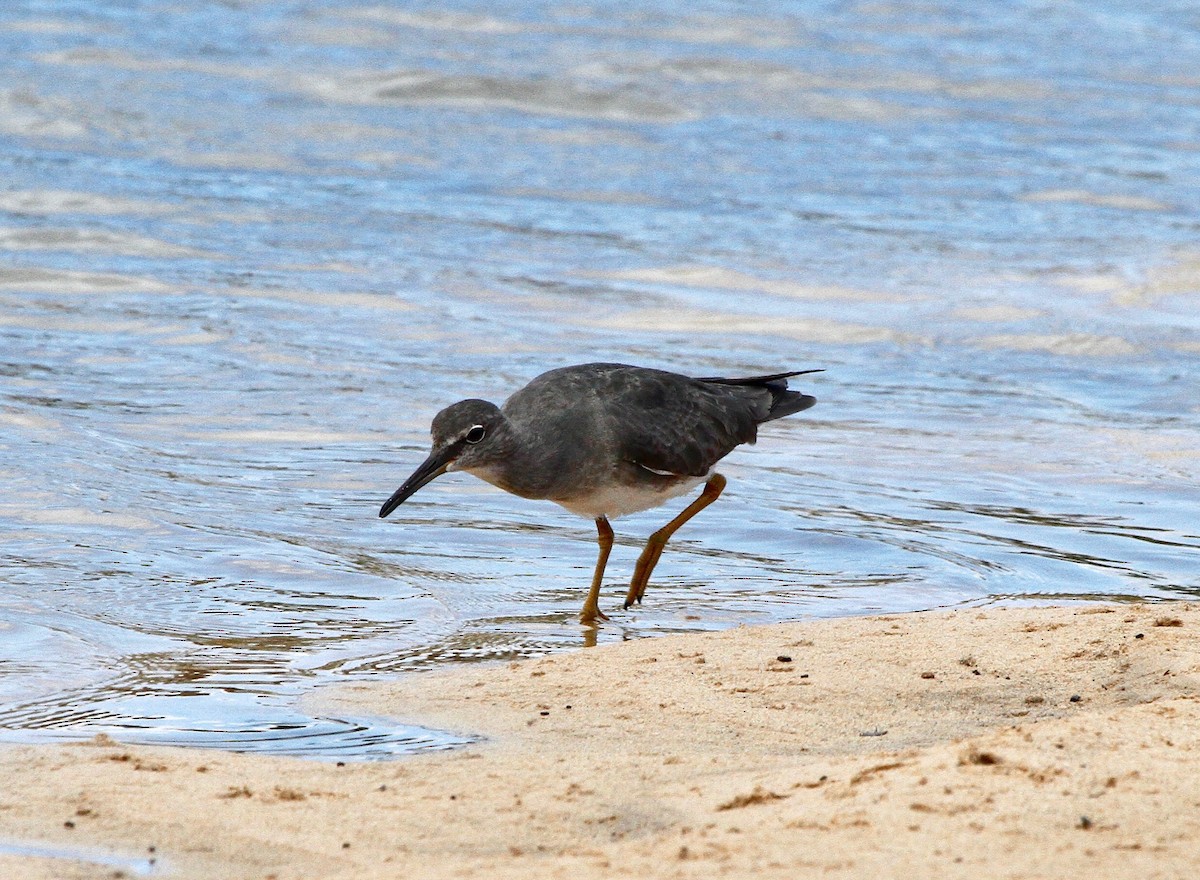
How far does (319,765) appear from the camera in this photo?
5.31m

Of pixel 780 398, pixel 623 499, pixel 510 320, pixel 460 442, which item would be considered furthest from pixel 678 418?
pixel 510 320

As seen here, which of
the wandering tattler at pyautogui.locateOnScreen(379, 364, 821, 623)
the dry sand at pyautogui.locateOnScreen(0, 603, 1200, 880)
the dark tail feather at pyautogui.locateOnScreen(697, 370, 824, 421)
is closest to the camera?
the dry sand at pyautogui.locateOnScreen(0, 603, 1200, 880)

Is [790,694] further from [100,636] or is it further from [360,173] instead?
[360,173]

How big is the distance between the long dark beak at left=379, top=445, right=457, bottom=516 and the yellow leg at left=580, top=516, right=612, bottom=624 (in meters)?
0.91

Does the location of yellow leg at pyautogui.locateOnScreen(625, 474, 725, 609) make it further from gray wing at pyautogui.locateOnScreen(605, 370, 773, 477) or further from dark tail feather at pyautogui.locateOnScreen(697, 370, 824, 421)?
dark tail feather at pyautogui.locateOnScreen(697, 370, 824, 421)

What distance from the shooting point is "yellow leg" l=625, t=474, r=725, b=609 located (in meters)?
8.21

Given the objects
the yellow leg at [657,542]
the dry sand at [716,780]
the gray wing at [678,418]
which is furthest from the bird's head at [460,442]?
the dry sand at [716,780]

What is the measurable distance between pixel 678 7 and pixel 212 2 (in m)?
8.49

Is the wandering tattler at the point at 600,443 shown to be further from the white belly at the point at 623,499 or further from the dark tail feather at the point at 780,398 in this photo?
the dark tail feather at the point at 780,398

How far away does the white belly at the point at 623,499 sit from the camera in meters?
8.16

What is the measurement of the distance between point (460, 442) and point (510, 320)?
22.5 feet

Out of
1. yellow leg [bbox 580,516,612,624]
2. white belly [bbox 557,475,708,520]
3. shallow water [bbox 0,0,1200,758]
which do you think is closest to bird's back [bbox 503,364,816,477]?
white belly [bbox 557,475,708,520]

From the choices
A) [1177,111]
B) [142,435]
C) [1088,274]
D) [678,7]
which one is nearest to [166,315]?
[142,435]

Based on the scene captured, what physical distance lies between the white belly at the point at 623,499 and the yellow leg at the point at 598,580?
66 mm
